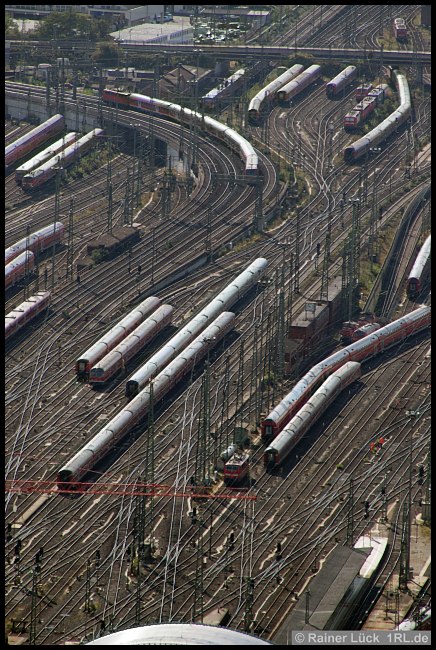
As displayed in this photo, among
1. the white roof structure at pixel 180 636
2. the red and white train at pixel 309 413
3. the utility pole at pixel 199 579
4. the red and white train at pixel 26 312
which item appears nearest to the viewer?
the white roof structure at pixel 180 636

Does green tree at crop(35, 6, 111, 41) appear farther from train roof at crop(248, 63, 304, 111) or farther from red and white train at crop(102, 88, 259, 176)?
train roof at crop(248, 63, 304, 111)

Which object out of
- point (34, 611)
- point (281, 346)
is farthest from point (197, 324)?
point (34, 611)

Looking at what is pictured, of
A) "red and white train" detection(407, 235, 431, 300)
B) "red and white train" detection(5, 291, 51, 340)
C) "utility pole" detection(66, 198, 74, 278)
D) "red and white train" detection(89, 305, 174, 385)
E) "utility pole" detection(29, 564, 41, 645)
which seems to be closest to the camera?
"utility pole" detection(29, 564, 41, 645)

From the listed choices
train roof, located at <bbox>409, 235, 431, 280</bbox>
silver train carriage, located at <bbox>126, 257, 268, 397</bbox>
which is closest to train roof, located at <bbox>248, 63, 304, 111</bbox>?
train roof, located at <bbox>409, 235, 431, 280</bbox>

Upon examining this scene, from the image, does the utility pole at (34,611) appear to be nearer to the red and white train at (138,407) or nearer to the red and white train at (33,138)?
the red and white train at (138,407)

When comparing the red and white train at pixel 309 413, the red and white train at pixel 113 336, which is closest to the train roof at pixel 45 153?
the red and white train at pixel 113 336

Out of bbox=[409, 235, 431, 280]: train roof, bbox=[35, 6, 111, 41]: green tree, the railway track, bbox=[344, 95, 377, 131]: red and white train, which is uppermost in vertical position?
bbox=[35, 6, 111, 41]: green tree

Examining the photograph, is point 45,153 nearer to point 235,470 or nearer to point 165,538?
point 235,470
